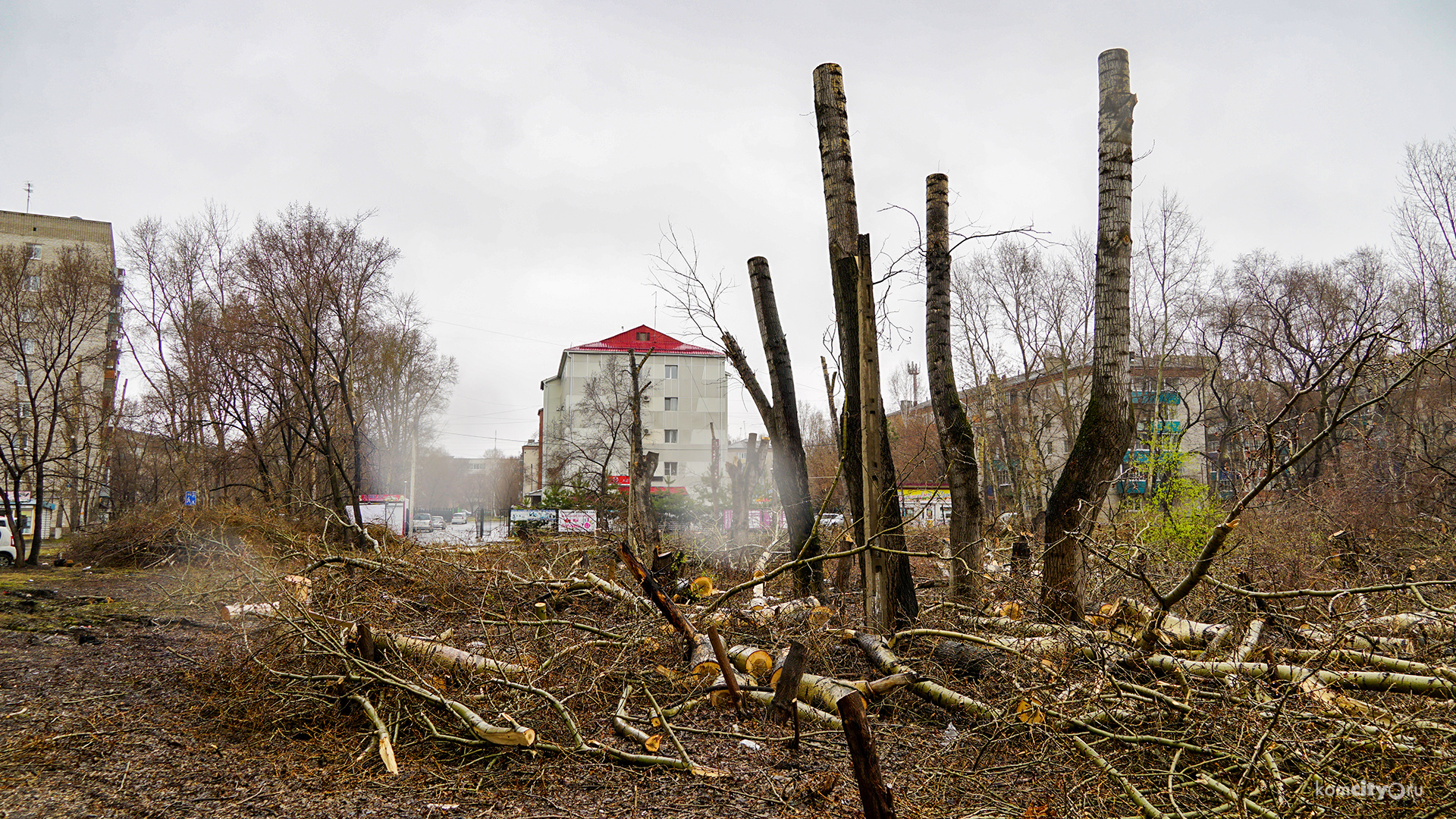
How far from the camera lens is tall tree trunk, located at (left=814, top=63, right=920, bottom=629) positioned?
6.18 metres

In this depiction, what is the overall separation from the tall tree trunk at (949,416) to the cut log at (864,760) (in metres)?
3.75

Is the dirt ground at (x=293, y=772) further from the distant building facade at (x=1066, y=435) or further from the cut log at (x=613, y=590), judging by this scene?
the distant building facade at (x=1066, y=435)

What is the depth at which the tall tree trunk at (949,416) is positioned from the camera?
7.15m

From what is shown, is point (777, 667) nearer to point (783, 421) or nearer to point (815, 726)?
point (815, 726)

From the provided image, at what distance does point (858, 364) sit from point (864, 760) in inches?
161

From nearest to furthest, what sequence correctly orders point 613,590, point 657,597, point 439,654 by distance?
1. point 657,597
2. point 439,654
3. point 613,590

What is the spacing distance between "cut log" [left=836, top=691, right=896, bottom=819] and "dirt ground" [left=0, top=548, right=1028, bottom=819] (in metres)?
0.48

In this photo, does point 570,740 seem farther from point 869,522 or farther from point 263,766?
point 869,522

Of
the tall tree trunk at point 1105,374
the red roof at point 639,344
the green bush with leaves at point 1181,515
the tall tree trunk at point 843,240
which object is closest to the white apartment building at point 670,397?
the red roof at point 639,344

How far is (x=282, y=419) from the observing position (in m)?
21.3

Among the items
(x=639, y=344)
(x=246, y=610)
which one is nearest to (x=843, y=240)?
(x=246, y=610)

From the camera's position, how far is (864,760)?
3170mm

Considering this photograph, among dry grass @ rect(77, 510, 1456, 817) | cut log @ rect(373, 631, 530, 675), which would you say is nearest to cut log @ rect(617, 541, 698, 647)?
dry grass @ rect(77, 510, 1456, 817)

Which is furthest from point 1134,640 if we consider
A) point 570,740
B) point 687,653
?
point 570,740
